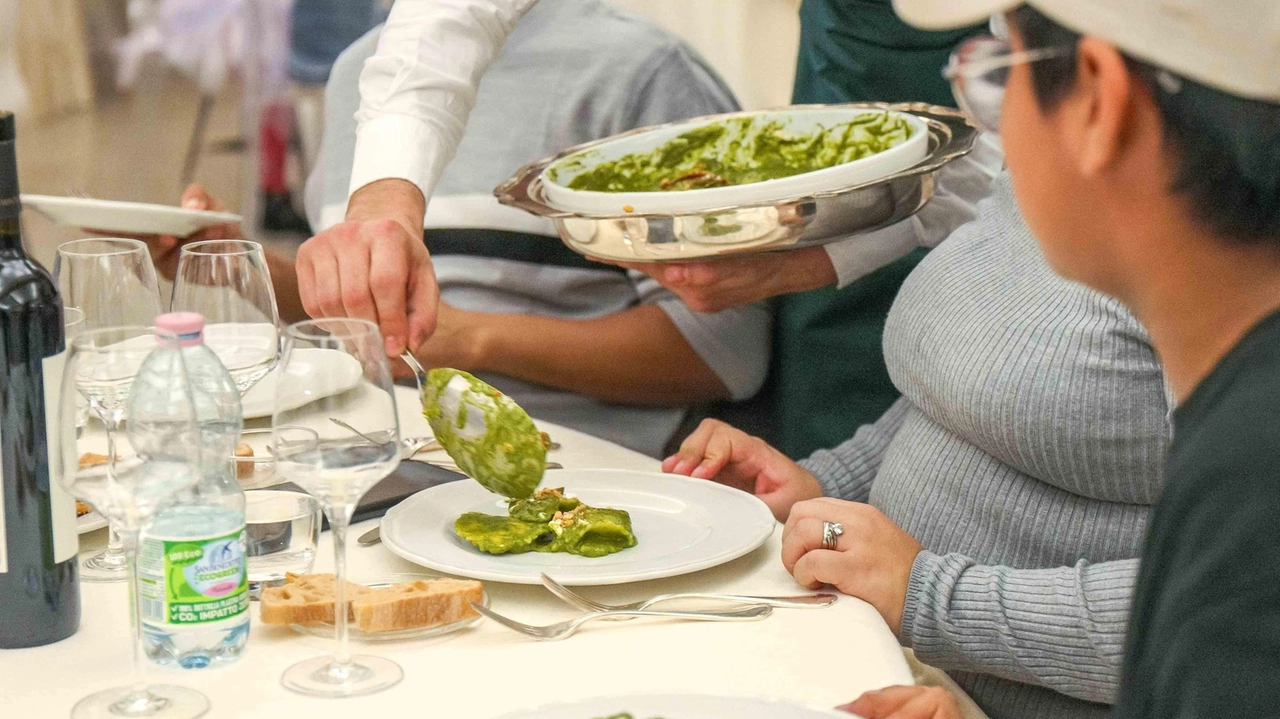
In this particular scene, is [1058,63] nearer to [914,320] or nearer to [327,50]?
[914,320]

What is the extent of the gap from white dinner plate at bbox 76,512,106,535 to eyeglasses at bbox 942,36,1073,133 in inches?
34.9

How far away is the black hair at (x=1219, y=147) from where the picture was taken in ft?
2.02

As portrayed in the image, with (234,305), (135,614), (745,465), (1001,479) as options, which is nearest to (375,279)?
(234,305)

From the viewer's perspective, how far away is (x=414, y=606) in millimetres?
1026

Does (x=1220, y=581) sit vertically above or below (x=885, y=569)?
above

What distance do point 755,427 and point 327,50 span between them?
3.16m

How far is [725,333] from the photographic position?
85.8 inches

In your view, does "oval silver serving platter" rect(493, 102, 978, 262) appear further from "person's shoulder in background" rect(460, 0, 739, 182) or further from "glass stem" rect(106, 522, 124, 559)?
"person's shoulder in background" rect(460, 0, 739, 182)

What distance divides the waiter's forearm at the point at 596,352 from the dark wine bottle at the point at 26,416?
1.17 metres

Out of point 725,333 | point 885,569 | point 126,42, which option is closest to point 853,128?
point 725,333

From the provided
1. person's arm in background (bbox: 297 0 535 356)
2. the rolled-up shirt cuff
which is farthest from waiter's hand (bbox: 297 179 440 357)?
the rolled-up shirt cuff

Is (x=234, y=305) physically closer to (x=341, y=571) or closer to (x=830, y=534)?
(x=341, y=571)

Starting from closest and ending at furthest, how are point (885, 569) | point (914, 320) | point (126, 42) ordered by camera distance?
point (885, 569) → point (914, 320) → point (126, 42)

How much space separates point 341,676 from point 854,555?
44 centimetres
